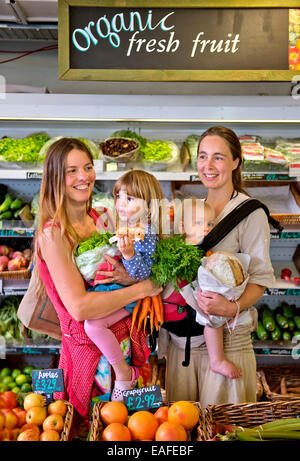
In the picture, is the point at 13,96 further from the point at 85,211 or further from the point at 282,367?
the point at 282,367

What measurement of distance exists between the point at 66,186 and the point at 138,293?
53cm

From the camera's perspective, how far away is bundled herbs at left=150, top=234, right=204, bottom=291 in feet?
5.70

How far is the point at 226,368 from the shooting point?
1.89 meters

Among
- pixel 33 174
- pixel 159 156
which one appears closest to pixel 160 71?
pixel 159 156

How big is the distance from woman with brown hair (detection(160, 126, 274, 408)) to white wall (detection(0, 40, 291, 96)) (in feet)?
6.05

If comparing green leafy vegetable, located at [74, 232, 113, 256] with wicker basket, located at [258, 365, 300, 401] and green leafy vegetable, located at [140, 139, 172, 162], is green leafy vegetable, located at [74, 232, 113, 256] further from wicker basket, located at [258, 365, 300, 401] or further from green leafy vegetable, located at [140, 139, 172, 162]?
wicker basket, located at [258, 365, 300, 401]

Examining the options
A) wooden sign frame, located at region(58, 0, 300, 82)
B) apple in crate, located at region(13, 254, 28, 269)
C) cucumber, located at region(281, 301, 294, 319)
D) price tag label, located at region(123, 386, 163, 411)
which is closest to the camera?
price tag label, located at region(123, 386, 163, 411)

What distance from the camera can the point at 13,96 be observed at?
303cm

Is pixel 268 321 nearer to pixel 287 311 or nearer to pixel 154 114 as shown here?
pixel 287 311

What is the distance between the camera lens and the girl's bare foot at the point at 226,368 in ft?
6.22

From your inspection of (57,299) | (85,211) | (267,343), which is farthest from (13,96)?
(267,343)

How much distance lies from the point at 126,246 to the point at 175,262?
0.77 feet

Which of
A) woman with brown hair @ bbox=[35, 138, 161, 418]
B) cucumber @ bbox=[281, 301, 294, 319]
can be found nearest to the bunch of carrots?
woman with brown hair @ bbox=[35, 138, 161, 418]

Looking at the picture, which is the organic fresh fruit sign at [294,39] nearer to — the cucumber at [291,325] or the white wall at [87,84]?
the white wall at [87,84]
